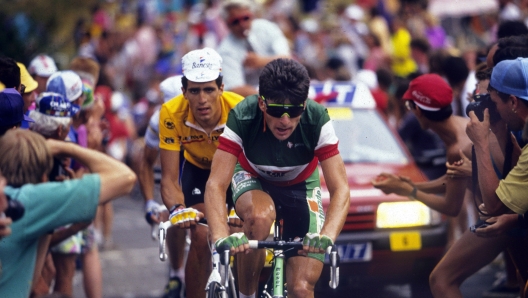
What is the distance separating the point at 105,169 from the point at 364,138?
225 inches

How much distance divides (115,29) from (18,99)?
20542 mm

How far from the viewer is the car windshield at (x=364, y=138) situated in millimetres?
10242

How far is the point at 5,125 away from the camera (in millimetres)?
5844

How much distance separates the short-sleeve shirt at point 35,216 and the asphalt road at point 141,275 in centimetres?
476

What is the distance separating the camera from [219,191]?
240 inches

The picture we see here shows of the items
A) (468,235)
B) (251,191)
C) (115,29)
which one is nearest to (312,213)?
(251,191)

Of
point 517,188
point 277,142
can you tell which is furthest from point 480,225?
point 277,142

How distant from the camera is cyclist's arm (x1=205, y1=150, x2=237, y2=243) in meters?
6.02

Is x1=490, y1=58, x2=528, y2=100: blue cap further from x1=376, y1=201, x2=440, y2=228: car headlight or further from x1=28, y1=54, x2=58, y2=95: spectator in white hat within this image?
x1=28, y1=54, x2=58, y2=95: spectator in white hat

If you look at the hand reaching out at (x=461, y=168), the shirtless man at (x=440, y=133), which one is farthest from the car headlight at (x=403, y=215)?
the hand reaching out at (x=461, y=168)

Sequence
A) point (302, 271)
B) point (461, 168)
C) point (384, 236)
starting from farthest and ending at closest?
point (384, 236) → point (461, 168) → point (302, 271)

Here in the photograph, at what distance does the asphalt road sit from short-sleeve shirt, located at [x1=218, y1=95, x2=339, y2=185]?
315 cm

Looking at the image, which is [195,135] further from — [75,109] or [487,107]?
[487,107]

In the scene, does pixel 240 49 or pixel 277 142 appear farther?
pixel 240 49
